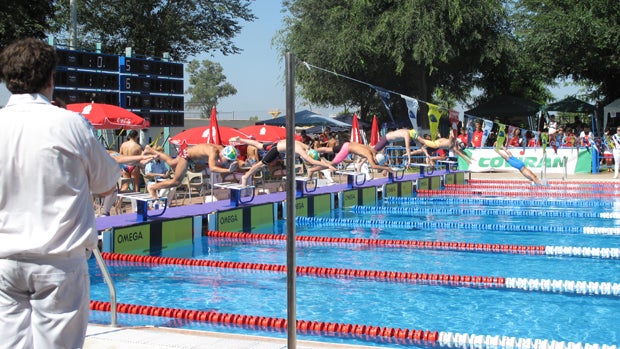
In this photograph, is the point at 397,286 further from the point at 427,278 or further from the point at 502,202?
the point at 502,202

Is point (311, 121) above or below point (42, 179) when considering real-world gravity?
above

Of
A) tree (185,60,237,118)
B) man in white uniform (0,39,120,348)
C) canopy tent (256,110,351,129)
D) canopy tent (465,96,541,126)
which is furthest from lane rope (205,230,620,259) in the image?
tree (185,60,237,118)

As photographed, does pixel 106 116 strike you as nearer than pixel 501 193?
Yes

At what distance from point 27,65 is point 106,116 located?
10.4 m

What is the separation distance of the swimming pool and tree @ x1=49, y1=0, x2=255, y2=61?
18.9m

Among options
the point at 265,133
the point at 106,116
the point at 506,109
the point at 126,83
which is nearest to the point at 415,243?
the point at 106,116

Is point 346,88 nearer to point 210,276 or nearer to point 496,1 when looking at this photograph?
point 496,1

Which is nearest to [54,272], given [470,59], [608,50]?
[608,50]

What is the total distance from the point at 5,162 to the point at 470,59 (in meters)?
27.3

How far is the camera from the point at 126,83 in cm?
1466

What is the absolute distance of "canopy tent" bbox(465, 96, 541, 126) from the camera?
27781 millimetres

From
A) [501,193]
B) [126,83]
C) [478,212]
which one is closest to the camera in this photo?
[478,212]

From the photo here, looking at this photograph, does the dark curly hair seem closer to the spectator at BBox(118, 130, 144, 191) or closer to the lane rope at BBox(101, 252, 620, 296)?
the lane rope at BBox(101, 252, 620, 296)

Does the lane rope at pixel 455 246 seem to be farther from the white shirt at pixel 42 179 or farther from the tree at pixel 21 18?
the tree at pixel 21 18
